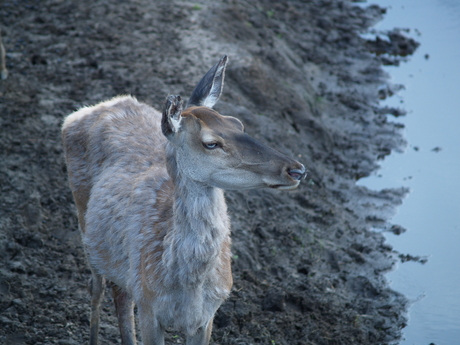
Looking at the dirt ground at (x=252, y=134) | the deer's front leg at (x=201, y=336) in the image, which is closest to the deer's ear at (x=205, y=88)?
the deer's front leg at (x=201, y=336)

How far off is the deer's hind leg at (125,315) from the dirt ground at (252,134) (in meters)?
0.36

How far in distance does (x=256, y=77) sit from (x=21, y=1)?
4.90m

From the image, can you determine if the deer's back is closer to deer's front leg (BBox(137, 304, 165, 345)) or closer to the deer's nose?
deer's front leg (BBox(137, 304, 165, 345))

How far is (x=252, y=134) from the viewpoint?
312 inches

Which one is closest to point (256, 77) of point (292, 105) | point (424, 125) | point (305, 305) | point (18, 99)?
point (292, 105)

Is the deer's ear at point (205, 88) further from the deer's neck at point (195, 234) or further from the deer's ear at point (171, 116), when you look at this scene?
the deer's neck at point (195, 234)

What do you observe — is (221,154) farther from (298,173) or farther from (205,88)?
(205,88)

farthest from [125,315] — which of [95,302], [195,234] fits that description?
[195,234]

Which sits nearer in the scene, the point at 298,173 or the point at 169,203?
the point at 298,173

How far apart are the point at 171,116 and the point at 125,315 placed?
2.17m

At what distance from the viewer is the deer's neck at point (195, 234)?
379 cm

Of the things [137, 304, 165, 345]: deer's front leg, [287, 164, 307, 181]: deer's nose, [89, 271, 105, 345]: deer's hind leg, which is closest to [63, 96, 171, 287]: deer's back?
[89, 271, 105, 345]: deer's hind leg

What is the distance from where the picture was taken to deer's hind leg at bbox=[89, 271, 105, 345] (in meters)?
4.95

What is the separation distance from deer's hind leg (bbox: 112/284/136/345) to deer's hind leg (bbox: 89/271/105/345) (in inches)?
6.2
